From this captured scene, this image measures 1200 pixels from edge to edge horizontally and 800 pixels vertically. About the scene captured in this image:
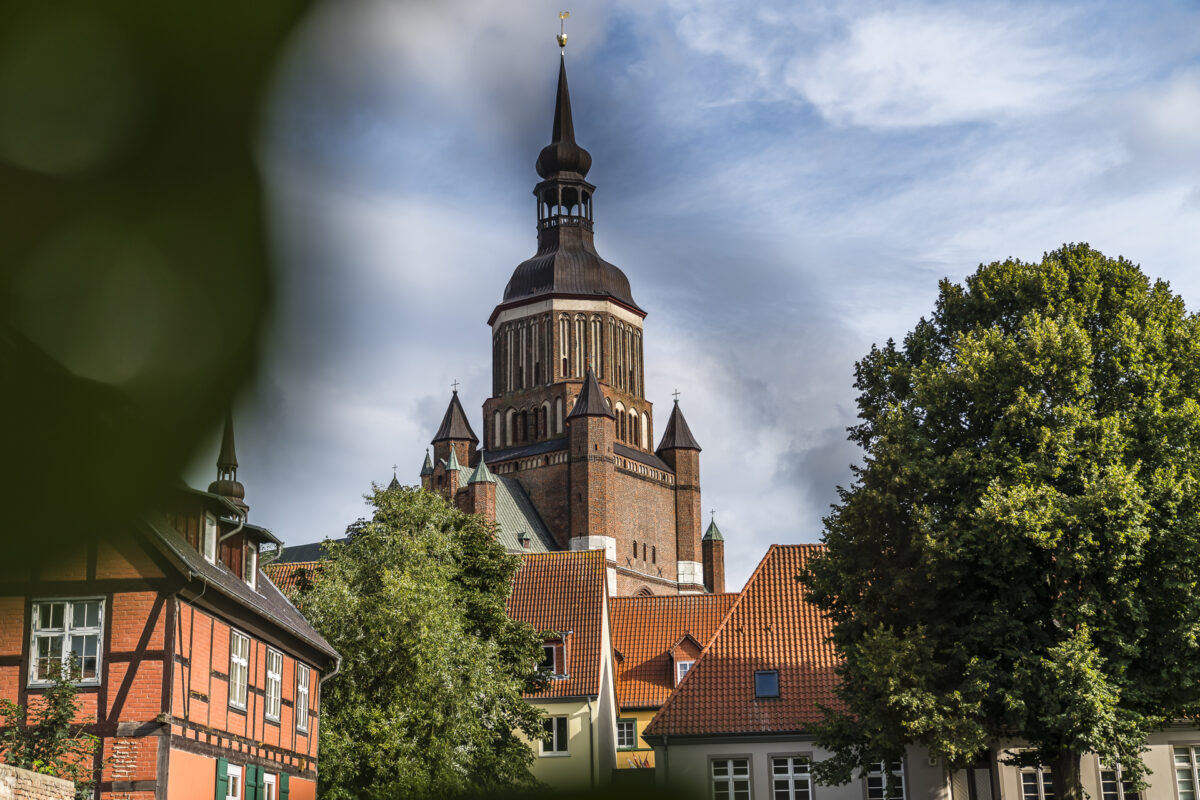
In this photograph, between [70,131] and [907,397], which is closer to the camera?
[70,131]

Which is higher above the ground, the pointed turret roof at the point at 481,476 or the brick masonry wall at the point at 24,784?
the pointed turret roof at the point at 481,476

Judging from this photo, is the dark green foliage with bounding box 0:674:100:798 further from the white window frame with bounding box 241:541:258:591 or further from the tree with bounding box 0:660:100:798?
the white window frame with bounding box 241:541:258:591

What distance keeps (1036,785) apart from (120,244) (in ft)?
123

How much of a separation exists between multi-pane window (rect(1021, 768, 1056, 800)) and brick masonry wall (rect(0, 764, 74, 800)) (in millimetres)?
30239

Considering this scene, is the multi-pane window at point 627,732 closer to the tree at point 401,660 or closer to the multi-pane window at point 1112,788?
the tree at point 401,660

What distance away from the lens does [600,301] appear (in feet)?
392

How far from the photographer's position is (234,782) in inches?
1027

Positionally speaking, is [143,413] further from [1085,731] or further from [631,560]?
[631,560]

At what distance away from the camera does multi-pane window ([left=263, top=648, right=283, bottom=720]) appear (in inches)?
1135

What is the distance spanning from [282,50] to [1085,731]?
27081 mm

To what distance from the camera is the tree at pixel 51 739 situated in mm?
17953

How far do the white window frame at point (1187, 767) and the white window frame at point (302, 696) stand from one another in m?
21.9

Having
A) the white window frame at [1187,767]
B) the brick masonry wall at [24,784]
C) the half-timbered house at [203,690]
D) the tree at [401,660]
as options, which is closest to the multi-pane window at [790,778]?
the tree at [401,660]

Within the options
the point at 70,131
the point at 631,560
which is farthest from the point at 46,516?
the point at 631,560
